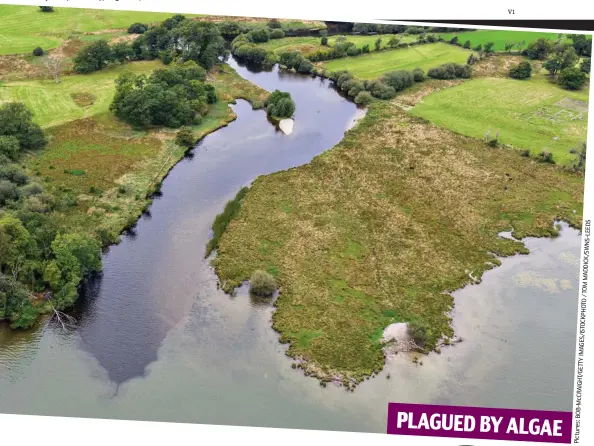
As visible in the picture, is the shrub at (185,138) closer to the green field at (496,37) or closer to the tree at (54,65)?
the tree at (54,65)

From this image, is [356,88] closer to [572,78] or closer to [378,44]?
[378,44]

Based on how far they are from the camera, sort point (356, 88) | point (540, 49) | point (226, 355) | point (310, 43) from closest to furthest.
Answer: point (226, 355) → point (356, 88) → point (540, 49) → point (310, 43)

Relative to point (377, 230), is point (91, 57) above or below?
above

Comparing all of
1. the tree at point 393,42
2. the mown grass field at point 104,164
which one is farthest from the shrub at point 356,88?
the tree at point 393,42

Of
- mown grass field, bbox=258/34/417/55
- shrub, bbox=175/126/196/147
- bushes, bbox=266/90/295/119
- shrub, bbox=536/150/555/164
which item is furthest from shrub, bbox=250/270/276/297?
mown grass field, bbox=258/34/417/55

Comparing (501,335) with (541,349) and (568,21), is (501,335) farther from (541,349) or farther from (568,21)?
(568,21)

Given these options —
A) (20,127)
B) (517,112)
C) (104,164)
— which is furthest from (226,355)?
(517,112)
